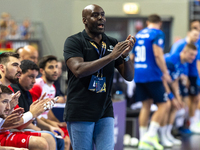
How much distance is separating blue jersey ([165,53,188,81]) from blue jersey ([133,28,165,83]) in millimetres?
853

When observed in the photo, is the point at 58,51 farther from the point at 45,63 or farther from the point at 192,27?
the point at 45,63

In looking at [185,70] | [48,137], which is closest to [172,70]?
[185,70]

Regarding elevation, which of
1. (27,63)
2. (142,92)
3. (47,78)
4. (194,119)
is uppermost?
(27,63)

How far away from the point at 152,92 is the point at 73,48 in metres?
2.94

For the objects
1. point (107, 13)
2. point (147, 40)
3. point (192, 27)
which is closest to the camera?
point (147, 40)

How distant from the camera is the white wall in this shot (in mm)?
13242

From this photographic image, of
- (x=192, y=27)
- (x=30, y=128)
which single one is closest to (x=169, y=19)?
(x=192, y=27)

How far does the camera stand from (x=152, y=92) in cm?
528

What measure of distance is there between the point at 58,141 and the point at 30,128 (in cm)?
32

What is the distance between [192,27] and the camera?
7.18 m

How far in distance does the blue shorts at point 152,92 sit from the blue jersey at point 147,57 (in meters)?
0.08

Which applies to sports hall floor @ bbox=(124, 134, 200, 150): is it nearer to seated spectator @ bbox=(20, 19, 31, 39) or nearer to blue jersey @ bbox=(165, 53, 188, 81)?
blue jersey @ bbox=(165, 53, 188, 81)

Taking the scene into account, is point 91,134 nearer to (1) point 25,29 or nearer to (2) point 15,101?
(2) point 15,101

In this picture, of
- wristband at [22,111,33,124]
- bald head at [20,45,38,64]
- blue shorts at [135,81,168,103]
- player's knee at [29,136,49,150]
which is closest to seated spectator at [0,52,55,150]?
wristband at [22,111,33,124]
